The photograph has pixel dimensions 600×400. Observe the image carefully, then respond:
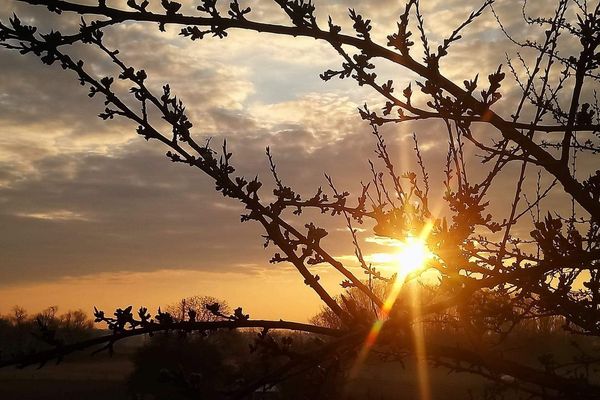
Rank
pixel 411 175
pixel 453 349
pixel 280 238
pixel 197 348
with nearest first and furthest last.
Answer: pixel 453 349 < pixel 280 238 < pixel 411 175 < pixel 197 348

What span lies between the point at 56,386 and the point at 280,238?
6330 centimetres

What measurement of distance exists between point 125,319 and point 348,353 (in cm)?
91

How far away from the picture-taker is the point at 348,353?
89.2 inches

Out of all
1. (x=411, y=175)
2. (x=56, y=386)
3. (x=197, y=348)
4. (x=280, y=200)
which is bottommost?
(x=56, y=386)

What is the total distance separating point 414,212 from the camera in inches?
163

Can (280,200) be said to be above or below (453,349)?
above

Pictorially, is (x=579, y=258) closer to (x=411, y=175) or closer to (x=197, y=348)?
(x=411, y=175)

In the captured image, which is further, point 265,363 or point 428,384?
point 428,384

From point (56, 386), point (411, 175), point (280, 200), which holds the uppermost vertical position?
point (411, 175)

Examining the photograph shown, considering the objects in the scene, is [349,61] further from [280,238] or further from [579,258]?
[579,258]

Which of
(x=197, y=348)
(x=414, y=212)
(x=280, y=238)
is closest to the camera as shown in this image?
(x=280, y=238)

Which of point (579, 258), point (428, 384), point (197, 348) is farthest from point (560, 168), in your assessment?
point (428, 384)

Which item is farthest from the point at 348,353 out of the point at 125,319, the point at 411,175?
the point at 411,175

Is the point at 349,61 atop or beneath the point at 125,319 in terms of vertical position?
atop
